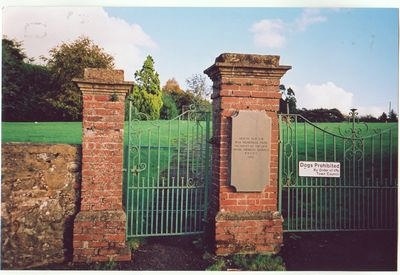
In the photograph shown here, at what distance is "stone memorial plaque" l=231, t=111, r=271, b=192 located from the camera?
4.61m

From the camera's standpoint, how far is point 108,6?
438 cm

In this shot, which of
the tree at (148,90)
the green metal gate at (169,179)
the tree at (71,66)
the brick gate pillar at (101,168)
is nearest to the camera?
the brick gate pillar at (101,168)

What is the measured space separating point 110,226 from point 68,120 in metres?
13.2

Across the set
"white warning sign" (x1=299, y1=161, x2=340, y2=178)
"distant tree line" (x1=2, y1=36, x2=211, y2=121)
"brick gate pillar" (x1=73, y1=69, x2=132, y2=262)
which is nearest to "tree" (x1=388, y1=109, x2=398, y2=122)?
"white warning sign" (x1=299, y1=161, x2=340, y2=178)

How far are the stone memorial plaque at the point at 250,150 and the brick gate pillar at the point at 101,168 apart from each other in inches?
57.3

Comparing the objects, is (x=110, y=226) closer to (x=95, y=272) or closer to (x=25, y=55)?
(x=95, y=272)

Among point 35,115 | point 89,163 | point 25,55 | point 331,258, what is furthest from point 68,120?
point 331,258

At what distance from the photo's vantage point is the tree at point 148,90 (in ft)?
61.5

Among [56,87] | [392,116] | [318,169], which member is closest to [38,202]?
[318,169]

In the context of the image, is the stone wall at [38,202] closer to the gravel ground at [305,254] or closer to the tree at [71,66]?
the gravel ground at [305,254]

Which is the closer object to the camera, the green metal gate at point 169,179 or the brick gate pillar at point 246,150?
the brick gate pillar at point 246,150

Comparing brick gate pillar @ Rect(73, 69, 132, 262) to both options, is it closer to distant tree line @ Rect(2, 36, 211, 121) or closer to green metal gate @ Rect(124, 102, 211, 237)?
green metal gate @ Rect(124, 102, 211, 237)

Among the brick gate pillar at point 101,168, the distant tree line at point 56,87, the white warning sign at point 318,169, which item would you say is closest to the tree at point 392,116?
the white warning sign at point 318,169

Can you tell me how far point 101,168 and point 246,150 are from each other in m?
1.85
